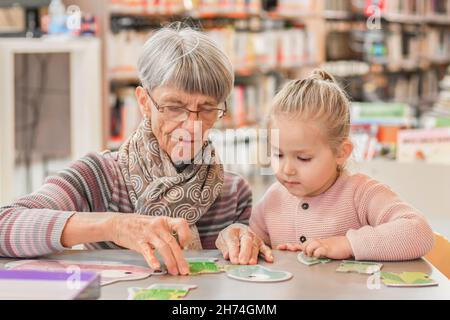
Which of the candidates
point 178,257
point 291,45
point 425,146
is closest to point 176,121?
point 178,257

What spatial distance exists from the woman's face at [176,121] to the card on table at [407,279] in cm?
57

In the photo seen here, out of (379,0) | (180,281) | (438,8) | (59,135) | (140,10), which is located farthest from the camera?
(438,8)

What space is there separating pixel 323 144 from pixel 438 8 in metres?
7.71

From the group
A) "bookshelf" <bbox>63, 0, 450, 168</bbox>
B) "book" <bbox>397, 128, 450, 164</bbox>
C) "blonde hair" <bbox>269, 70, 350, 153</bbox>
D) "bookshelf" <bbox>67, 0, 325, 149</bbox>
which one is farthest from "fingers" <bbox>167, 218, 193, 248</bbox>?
"bookshelf" <bbox>67, 0, 325, 149</bbox>

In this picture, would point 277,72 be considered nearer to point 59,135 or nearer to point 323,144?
point 59,135

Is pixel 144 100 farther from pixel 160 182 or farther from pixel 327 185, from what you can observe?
pixel 327 185

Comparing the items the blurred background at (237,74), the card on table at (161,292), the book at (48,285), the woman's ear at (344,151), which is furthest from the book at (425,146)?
the book at (48,285)

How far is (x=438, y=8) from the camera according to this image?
9.11 meters

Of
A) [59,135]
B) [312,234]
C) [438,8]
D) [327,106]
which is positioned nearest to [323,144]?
[327,106]

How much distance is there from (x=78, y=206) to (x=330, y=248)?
603 millimetres

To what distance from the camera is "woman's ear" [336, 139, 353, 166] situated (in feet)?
6.31

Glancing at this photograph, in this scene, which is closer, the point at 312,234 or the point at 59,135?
the point at 312,234

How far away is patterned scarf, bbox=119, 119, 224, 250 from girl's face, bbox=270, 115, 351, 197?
202mm

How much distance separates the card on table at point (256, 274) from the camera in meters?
1.47
